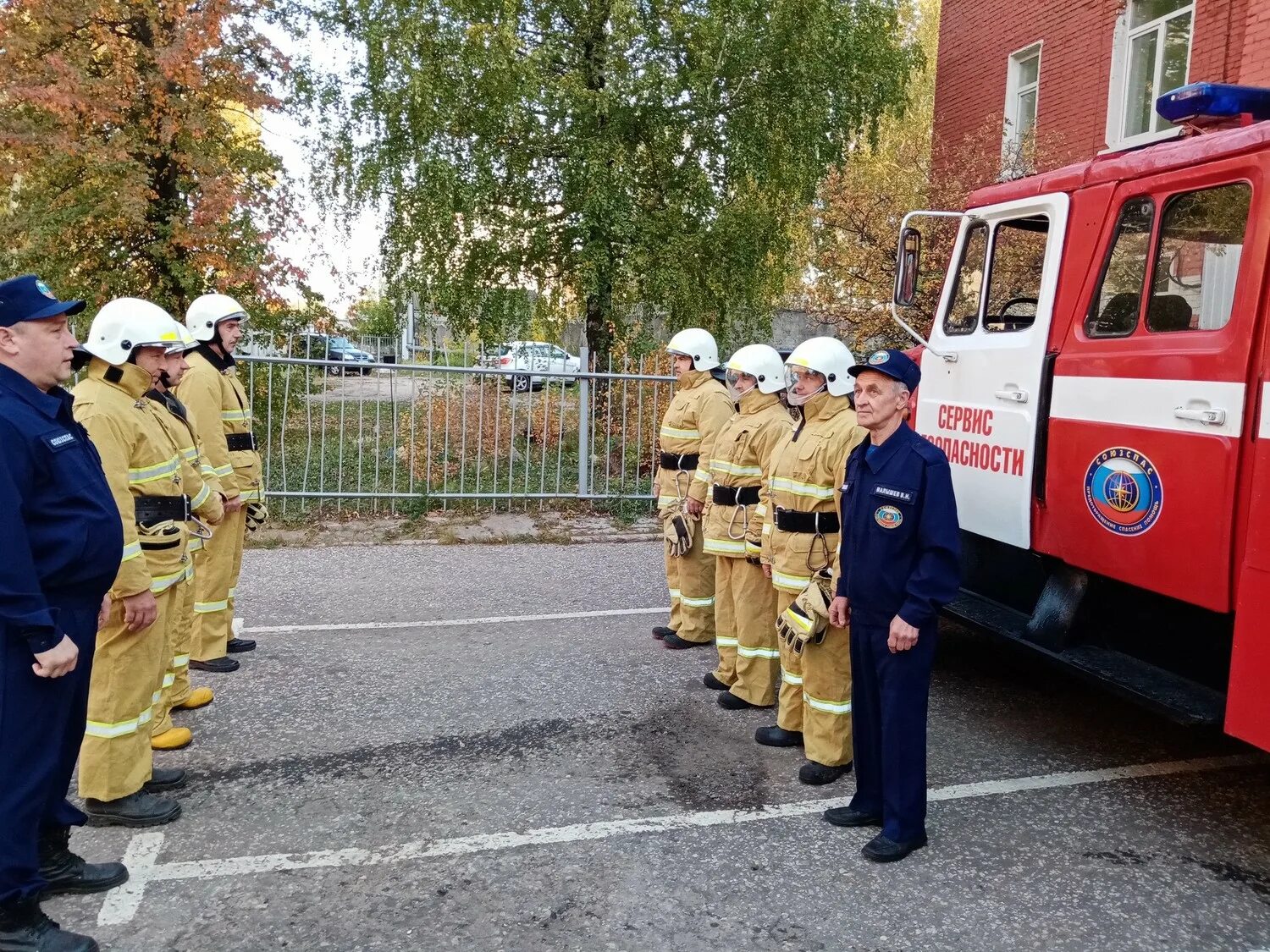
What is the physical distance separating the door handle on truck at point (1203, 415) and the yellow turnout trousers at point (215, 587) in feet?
15.8

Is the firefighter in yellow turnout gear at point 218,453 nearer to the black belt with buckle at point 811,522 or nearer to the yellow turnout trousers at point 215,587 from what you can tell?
the yellow turnout trousers at point 215,587

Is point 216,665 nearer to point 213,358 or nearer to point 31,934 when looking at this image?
point 213,358

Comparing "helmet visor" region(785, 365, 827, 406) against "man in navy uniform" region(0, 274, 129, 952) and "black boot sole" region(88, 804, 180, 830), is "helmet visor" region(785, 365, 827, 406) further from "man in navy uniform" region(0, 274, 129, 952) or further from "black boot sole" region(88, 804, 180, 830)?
"black boot sole" region(88, 804, 180, 830)

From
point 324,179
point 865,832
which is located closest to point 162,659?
point 865,832

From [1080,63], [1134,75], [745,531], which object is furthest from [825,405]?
[1080,63]

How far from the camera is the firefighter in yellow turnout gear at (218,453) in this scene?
5.24 meters

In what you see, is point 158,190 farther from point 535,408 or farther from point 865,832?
point 865,832

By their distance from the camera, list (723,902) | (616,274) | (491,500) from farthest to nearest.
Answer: (616,274) → (491,500) → (723,902)

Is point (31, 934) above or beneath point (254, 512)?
beneath

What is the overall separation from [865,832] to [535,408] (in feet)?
24.6

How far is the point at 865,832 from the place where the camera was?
372 centimetres

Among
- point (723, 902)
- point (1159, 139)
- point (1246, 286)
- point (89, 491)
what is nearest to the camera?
point (89, 491)

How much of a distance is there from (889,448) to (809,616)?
0.87m

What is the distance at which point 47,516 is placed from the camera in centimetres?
289
